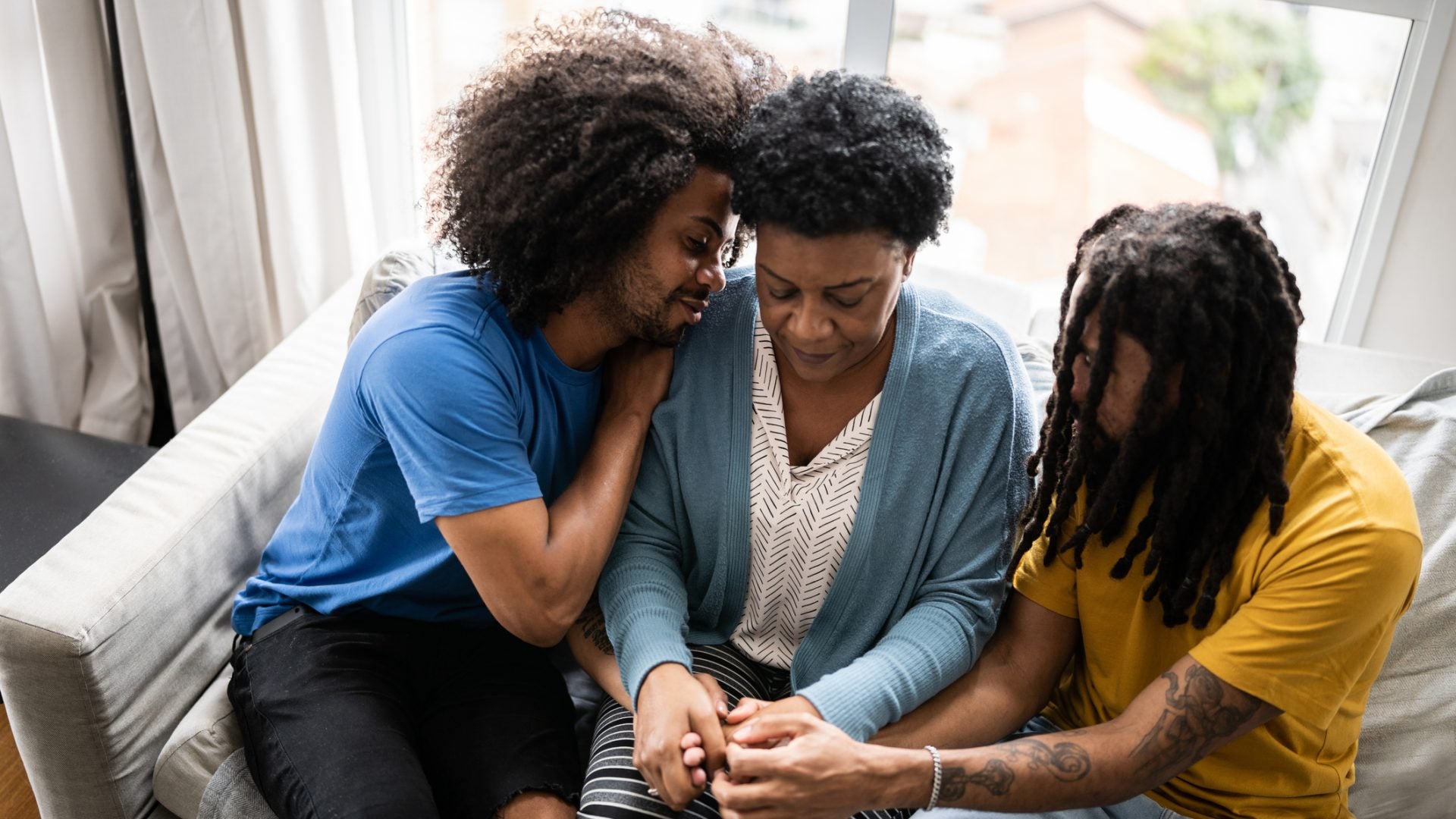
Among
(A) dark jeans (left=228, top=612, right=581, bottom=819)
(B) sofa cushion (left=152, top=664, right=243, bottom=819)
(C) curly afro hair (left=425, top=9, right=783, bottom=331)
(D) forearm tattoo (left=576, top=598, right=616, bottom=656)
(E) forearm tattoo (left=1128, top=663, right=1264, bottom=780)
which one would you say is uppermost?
(C) curly afro hair (left=425, top=9, right=783, bottom=331)

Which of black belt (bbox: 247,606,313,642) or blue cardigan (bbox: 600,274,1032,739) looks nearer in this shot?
blue cardigan (bbox: 600,274,1032,739)

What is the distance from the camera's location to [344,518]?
149 cm

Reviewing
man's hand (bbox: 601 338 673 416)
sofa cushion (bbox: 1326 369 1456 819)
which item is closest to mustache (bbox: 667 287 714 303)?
man's hand (bbox: 601 338 673 416)

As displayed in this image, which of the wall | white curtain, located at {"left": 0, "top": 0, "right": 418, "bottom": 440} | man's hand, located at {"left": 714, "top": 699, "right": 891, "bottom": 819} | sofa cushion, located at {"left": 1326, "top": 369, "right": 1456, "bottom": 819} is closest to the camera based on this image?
man's hand, located at {"left": 714, "top": 699, "right": 891, "bottom": 819}

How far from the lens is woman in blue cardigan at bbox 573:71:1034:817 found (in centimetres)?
127

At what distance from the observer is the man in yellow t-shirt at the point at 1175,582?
1.15 m

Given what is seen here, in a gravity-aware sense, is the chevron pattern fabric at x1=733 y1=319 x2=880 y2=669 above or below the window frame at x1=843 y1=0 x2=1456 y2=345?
below

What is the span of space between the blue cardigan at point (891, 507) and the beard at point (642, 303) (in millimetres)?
100

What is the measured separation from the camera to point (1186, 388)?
116 centimetres

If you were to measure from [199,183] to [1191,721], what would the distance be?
1.95m

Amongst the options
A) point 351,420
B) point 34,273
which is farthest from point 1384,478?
point 34,273

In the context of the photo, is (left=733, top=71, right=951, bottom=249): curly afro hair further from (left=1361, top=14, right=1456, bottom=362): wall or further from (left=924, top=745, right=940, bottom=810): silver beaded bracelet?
(left=1361, top=14, right=1456, bottom=362): wall

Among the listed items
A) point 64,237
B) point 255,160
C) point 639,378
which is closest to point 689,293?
point 639,378

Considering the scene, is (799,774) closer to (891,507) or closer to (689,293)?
→ (891,507)
